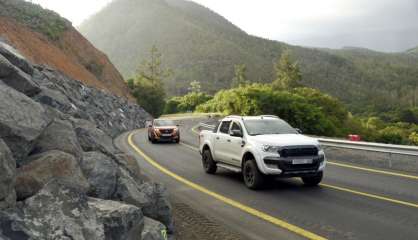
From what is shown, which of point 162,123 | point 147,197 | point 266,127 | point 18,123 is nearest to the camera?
point 18,123

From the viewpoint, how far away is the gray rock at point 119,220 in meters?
5.13

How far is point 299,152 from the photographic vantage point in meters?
Answer: 11.3

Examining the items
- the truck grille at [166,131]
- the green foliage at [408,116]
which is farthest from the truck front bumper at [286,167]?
the green foliage at [408,116]

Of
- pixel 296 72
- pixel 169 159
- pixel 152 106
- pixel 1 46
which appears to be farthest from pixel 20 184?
pixel 296 72

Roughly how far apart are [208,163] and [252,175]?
3.32 m

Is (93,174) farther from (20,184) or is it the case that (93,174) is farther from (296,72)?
(296,72)

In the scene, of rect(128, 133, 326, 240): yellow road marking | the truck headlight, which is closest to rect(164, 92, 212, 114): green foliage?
rect(128, 133, 326, 240): yellow road marking

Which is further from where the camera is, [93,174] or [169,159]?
[169,159]

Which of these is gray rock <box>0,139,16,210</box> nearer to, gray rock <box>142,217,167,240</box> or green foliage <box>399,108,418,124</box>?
gray rock <box>142,217,167,240</box>

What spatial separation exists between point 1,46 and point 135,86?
256 ft

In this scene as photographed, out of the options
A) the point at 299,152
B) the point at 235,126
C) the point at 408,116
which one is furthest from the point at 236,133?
the point at 408,116

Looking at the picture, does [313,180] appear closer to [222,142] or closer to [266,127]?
[266,127]

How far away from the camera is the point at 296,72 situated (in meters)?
128

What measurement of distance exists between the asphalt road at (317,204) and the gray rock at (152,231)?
6.52ft
